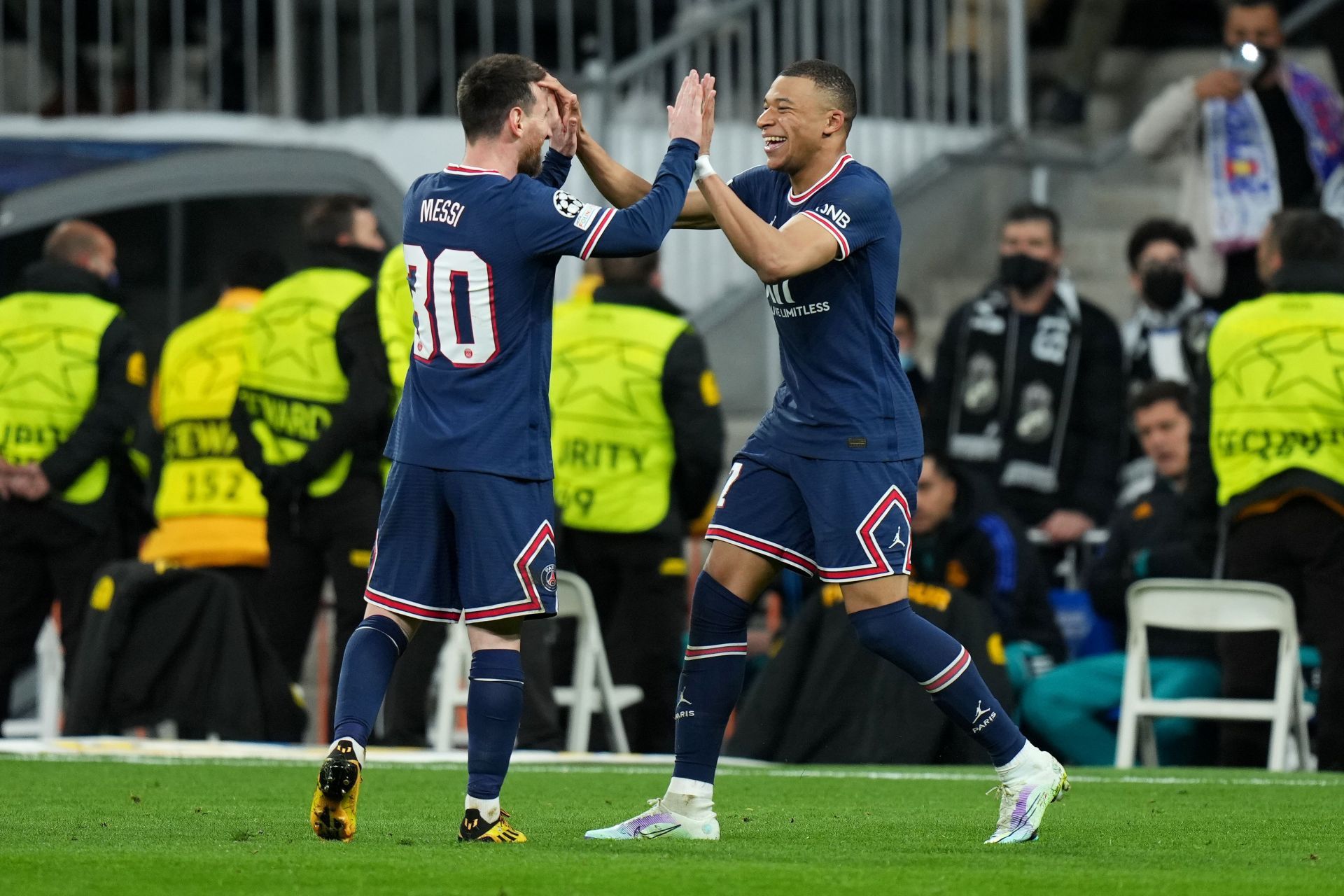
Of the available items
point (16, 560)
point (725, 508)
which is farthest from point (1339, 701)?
point (16, 560)

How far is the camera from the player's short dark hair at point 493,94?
610cm

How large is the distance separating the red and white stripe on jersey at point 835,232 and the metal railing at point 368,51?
7.89 m

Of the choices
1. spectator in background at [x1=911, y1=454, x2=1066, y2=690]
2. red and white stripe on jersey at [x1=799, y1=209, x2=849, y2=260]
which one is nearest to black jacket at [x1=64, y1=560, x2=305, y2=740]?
spectator in background at [x1=911, y1=454, x2=1066, y2=690]

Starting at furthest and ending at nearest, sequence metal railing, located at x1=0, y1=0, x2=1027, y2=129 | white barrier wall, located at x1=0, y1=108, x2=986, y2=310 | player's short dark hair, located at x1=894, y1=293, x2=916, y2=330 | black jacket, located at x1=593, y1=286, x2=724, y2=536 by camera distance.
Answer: metal railing, located at x1=0, y1=0, x2=1027, y2=129 < white barrier wall, located at x1=0, y1=108, x2=986, y2=310 < player's short dark hair, located at x1=894, y1=293, x2=916, y2=330 < black jacket, located at x1=593, y1=286, x2=724, y2=536

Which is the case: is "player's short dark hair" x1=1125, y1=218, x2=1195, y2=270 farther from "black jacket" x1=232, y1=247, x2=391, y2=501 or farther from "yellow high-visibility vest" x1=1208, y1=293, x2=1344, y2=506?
"black jacket" x1=232, y1=247, x2=391, y2=501

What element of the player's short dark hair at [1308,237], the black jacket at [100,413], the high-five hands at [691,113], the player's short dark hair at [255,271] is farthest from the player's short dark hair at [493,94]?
the player's short dark hair at [255,271]

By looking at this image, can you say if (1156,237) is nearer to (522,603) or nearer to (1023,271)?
(1023,271)

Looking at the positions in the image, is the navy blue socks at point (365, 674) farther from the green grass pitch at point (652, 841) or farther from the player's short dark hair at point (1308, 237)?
the player's short dark hair at point (1308, 237)

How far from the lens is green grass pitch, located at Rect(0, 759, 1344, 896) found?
5.15 metres

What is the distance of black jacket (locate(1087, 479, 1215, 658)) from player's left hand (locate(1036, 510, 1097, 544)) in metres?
0.36

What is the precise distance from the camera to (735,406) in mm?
13445

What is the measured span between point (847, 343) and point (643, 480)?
4047 millimetres

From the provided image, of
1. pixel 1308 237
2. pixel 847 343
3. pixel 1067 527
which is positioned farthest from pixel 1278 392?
pixel 847 343

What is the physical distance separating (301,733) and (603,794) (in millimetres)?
2904
